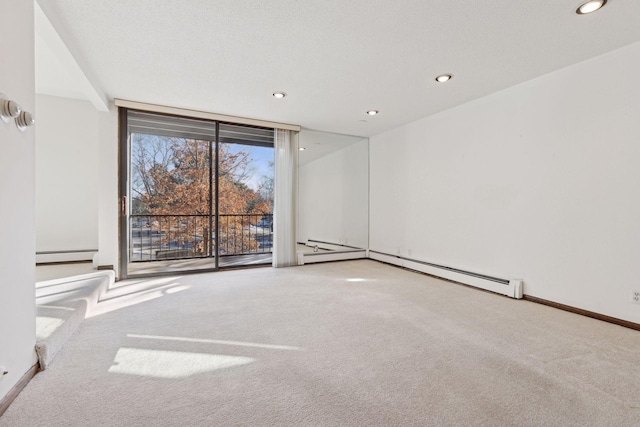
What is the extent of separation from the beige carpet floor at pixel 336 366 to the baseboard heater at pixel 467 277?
0.62 feet

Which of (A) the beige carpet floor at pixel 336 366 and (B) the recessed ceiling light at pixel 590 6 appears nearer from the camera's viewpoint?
(A) the beige carpet floor at pixel 336 366

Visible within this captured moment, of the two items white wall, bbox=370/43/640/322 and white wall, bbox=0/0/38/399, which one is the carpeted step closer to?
white wall, bbox=0/0/38/399

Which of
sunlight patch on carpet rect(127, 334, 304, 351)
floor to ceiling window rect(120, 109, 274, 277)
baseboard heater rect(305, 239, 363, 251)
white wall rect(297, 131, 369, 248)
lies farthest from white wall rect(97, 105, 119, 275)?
baseboard heater rect(305, 239, 363, 251)

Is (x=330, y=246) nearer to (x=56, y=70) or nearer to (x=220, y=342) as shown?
(x=220, y=342)

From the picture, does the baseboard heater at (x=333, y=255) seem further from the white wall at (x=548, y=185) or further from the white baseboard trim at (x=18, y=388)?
the white baseboard trim at (x=18, y=388)

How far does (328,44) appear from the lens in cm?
244

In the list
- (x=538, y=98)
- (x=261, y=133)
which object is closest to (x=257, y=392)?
(x=538, y=98)

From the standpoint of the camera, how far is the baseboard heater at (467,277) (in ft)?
10.4

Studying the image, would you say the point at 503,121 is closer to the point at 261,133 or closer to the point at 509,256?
the point at 509,256

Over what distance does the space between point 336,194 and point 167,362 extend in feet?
16.9

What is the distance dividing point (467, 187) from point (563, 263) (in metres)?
1.33

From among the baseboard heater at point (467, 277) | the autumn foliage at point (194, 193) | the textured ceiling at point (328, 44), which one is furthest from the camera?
the autumn foliage at point (194, 193)

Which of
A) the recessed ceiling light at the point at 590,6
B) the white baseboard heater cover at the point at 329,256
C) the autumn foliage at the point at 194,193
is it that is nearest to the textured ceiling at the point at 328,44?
the recessed ceiling light at the point at 590,6

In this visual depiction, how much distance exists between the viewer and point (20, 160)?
1.55 meters
